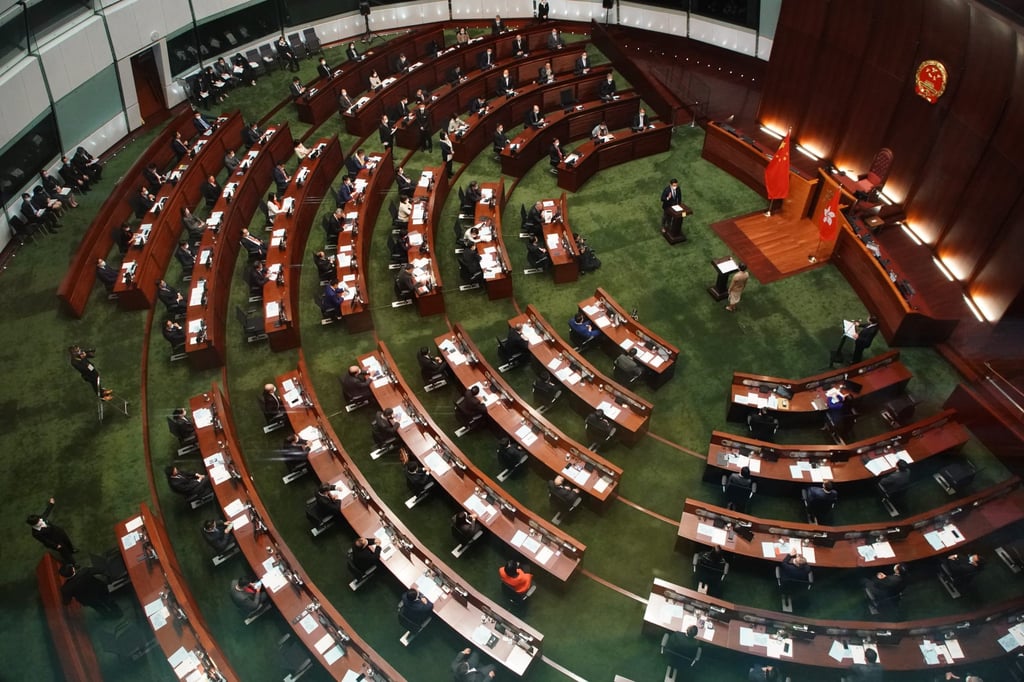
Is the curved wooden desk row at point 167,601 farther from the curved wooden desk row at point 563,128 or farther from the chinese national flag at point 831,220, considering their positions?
the chinese national flag at point 831,220

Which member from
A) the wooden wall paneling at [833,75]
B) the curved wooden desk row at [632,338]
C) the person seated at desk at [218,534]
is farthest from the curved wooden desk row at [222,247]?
the wooden wall paneling at [833,75]

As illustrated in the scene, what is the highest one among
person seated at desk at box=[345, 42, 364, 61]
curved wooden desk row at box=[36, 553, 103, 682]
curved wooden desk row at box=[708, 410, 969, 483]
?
person seated at desk at box=[345, 42, 364, 61]

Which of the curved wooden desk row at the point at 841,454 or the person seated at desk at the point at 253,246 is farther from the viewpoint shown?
the person seated at desk at the point at 253,246

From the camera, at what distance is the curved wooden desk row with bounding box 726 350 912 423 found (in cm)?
1130

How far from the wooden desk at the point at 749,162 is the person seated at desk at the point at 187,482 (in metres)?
12.6

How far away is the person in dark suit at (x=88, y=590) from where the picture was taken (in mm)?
9047

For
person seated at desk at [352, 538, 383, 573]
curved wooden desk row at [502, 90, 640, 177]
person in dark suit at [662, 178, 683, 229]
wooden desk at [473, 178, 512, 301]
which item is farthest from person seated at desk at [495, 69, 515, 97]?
person seated at desk at [352, 538, 383, 573]

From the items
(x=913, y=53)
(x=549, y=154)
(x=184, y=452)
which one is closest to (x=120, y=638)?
(x=184, y=452)

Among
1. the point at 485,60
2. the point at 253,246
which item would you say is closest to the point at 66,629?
the point at 253,246

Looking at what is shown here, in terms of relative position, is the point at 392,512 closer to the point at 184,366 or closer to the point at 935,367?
the point at 184,366

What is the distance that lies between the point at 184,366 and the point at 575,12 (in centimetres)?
1685

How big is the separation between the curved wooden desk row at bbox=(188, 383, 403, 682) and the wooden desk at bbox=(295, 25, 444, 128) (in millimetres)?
10177

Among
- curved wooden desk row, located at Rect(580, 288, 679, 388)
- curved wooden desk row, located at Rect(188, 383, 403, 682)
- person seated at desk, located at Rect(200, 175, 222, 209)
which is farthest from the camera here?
person seated at desk, located at Rect(200, 175, 222, 209)

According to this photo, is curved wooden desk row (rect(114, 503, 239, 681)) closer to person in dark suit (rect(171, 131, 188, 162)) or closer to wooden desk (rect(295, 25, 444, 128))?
person in dark suit (rect(171, 131, 188, 162))
